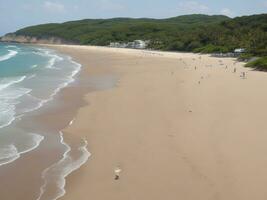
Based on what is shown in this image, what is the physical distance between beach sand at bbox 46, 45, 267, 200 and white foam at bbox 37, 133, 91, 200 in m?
0.21

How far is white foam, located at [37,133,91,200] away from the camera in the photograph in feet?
34.7

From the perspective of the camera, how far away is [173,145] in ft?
46.2

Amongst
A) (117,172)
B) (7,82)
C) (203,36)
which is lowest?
(203,36)

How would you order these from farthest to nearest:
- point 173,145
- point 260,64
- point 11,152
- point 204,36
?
point 204,36 → point 260,64 → point 173,145 → point 11,152

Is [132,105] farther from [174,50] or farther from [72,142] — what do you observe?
[174,50]

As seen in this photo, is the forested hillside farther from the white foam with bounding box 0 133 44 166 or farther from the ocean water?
the white foam with bounding box 0 133 44 166

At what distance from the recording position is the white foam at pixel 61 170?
416 inches

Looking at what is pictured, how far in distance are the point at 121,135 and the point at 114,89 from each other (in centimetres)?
1302

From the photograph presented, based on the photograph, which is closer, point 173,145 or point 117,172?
point 117,172

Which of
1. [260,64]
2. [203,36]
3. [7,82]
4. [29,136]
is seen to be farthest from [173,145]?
[203,36]

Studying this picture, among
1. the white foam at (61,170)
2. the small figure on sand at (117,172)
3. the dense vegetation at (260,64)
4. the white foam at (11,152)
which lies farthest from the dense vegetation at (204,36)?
the small figure on sand at (117,172)

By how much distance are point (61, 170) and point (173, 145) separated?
12.5 ft

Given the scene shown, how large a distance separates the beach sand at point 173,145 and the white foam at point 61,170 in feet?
0.70

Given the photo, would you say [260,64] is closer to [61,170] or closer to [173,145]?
[173,145]
